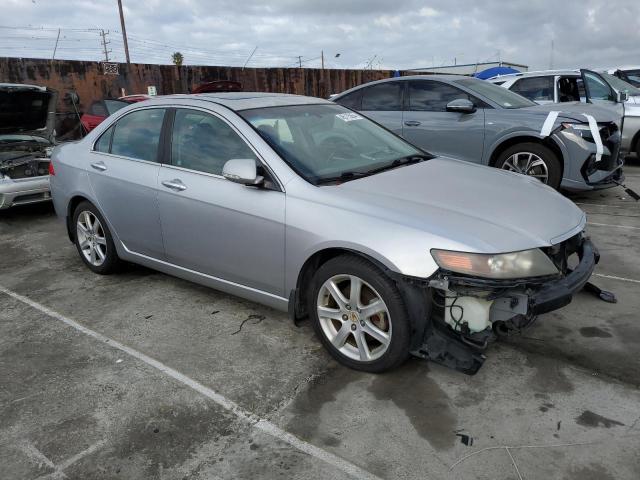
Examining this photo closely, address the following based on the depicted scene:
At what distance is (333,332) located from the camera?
3154mm

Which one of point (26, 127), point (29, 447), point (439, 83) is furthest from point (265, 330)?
point (26, 127)

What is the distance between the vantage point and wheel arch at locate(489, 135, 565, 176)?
632cm

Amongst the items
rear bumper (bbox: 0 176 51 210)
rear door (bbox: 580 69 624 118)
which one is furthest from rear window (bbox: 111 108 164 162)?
rear door (bbox: 580 69 624 118)

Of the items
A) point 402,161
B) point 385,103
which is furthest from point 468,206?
point 385,103

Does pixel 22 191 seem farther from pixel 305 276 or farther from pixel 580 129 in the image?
pixel 580 129

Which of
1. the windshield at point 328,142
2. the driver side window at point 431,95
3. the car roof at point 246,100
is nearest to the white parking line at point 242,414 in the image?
the windshield at point 328,142

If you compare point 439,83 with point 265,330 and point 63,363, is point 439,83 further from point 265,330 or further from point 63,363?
point 63,363

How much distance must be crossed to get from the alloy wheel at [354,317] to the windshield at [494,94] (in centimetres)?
475

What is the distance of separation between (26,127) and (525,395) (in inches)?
289

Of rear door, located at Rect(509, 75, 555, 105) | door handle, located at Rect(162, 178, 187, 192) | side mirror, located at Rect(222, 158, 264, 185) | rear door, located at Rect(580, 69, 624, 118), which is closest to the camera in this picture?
side mirror, located at Rect(222, 158, 264, 185)

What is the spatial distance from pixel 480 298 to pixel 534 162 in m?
4.32

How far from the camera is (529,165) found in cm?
647

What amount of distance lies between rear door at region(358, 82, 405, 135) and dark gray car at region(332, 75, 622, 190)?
0.01 metres

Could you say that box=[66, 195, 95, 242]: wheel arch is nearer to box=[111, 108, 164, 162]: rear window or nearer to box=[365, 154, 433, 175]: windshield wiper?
box=[111, 108, 164, 162]: rear window
